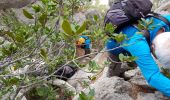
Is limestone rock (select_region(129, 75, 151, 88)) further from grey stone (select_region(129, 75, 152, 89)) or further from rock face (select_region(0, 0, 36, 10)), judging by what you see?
rock face (select_region(0, 0, 36, 10))

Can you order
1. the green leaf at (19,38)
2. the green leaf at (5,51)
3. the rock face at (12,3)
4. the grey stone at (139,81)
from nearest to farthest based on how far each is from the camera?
the green leaf at (19,38) < the green leaf at (5,51) < the grey stone at (139,81) < the rock face at (12,3)

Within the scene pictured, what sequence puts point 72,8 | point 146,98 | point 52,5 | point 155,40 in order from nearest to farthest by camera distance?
point 52,5 → point 72,8 → point 155,40 → point 146,98

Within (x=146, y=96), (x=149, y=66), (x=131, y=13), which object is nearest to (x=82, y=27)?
(x=149, y=66)

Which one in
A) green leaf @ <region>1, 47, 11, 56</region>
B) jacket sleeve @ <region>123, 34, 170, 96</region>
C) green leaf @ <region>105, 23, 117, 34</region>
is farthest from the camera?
jacket sleeve @ <region>123, 34, 170, 96</region>

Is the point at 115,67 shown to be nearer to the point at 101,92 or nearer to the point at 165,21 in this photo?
the point at 101,92

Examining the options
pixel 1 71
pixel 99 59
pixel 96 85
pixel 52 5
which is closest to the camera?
pixel 52 5

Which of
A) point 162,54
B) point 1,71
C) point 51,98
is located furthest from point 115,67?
point 1,71

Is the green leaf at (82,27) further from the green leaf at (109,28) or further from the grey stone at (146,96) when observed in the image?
the grey stone at (146,96)

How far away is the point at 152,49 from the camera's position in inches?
Result: 176

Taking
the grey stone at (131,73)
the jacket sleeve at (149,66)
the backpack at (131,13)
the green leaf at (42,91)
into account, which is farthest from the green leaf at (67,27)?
the grey stone at (131,73)

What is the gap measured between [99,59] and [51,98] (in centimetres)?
408

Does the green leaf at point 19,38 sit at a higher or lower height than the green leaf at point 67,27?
lower

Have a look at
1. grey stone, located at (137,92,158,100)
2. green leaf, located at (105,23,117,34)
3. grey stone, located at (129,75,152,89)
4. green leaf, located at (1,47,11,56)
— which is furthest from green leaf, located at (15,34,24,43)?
grey stone, located at (129,75,152,89)

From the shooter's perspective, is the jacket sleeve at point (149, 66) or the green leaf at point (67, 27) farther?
the jacket sleeve at point (149, 66)
